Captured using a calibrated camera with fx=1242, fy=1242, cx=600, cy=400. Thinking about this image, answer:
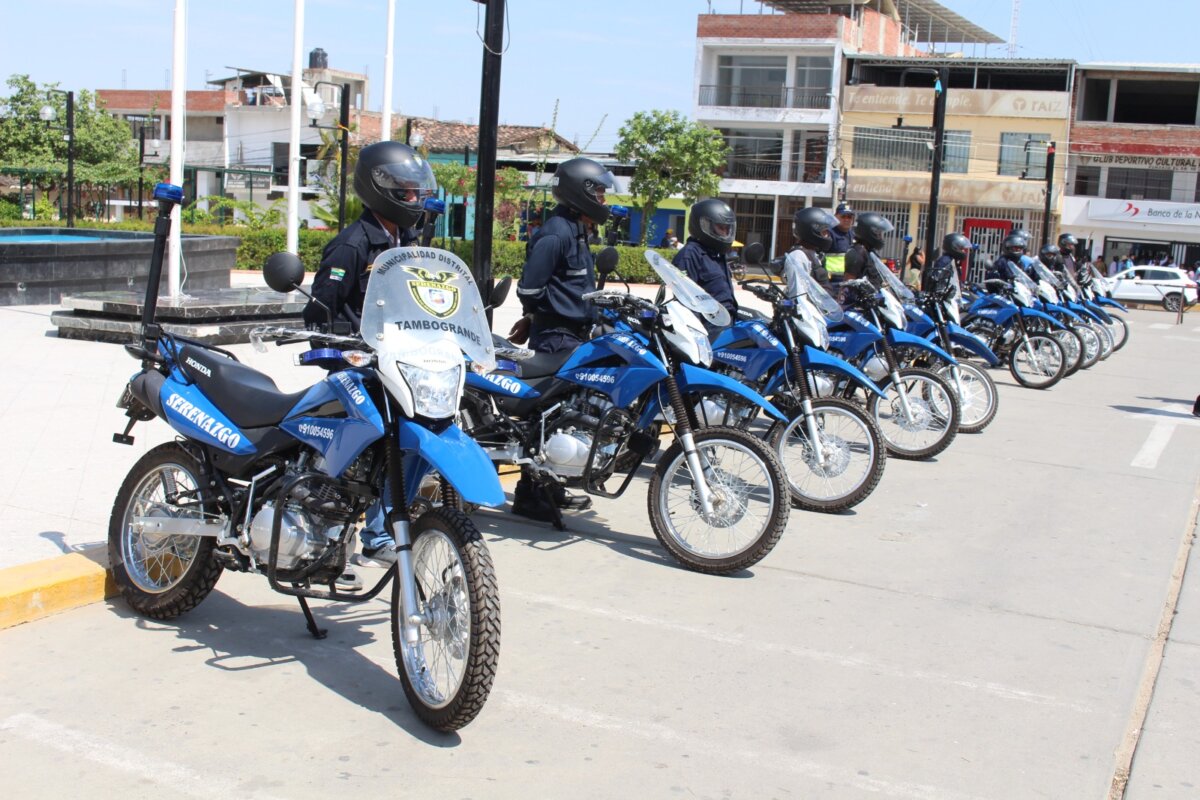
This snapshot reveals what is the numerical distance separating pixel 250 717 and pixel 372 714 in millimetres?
407

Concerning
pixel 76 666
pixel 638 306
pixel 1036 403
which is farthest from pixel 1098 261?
pixel 76 666

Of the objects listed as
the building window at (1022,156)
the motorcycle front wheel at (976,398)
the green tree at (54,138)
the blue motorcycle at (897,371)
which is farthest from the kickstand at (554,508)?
the building window at (1022,156)

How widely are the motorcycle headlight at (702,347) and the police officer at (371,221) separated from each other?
5.27 feet

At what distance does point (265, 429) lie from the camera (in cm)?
486

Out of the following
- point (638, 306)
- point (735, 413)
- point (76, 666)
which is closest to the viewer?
point (76, 666)

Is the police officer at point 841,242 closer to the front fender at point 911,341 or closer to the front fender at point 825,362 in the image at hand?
the front fender at point 911,341

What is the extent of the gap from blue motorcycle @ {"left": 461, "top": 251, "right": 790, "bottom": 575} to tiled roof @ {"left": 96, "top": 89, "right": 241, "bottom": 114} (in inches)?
2325

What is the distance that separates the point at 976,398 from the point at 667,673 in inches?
283

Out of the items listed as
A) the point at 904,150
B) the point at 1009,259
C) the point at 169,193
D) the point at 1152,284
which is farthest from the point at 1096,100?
the point at 169,193

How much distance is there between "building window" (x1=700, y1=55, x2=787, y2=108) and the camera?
5378 cm

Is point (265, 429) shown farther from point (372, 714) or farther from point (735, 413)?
point (735, 413)

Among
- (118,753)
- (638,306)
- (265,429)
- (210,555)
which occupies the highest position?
(638,306)

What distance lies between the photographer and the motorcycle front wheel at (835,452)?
7.60 m

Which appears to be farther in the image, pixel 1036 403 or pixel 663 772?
pixel 1036 403
